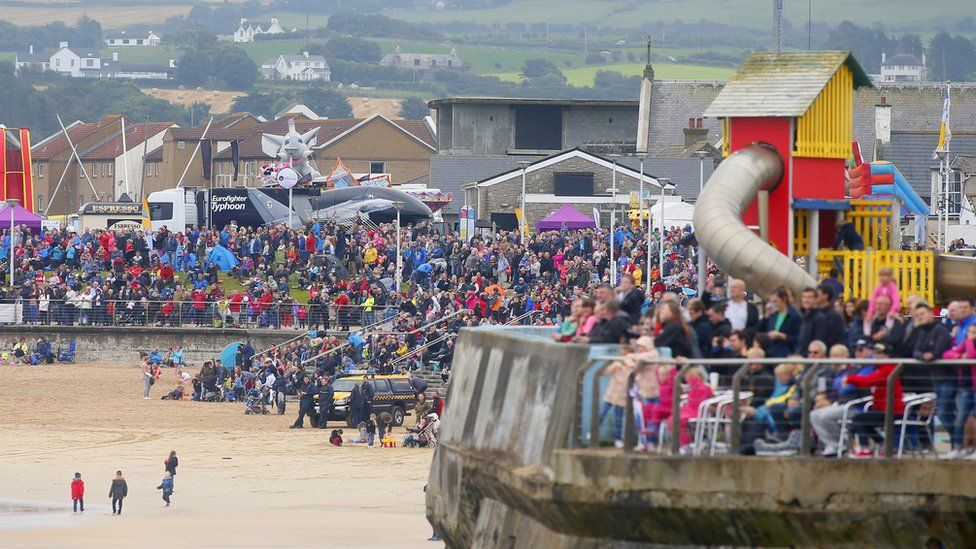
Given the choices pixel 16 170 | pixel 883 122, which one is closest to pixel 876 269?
pixel 883 122

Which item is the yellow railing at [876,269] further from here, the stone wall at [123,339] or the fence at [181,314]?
the stone wall at [123,339]

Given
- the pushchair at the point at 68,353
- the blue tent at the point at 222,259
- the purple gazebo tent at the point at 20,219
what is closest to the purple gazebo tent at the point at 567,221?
the blue tent at the point at 222,259

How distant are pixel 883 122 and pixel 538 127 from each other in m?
22.8

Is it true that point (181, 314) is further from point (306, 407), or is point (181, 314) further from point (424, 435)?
point (424, 435)

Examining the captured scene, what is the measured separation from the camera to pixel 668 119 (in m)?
77.1

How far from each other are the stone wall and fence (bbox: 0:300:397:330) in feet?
1.09

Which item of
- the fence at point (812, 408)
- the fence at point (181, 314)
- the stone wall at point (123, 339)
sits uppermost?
the fence at point (812, 408)

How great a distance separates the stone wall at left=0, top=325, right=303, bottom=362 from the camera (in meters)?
52.6

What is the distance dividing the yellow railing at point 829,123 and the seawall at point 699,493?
825cm

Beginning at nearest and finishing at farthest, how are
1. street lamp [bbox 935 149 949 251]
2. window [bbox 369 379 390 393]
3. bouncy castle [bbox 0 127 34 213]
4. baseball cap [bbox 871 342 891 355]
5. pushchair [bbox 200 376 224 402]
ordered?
baseball cap [bbox 871 342 891 355] < street lamp [bbox 935 149 949 251] < window [bbox 369 379 390 393] < pushchair [bbox 200 376 224 402] < bouncy castle [bbox 0 127 34 213]

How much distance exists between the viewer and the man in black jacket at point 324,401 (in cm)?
4100

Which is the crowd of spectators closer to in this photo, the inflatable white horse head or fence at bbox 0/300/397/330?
fence at bbox 0/300/397/330

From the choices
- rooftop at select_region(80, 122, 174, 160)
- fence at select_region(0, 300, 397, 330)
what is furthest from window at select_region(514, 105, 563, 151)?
rooftop at select_region(80, 122, 174, 160)

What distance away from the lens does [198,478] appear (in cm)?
3509
